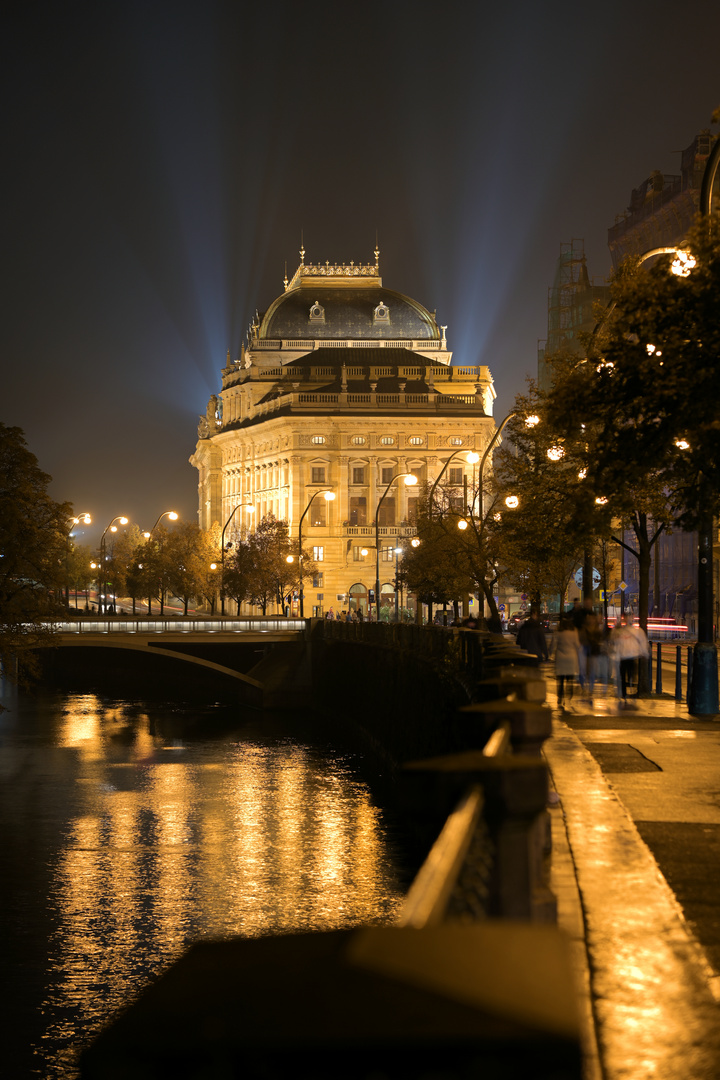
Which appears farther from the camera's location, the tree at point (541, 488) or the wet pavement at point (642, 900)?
the tree at point (541, 488)

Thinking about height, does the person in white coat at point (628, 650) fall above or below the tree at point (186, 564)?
below

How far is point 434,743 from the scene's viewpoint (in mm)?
37969

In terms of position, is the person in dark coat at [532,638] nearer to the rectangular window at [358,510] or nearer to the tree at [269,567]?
the tree at [269,567]

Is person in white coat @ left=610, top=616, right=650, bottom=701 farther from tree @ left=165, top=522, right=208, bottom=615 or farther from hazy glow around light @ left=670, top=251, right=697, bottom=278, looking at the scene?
tree @ left=165, top=522, right=208, bottom=615

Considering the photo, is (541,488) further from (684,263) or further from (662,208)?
(662,208)

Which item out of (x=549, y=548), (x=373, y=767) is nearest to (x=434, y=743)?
(x=549, y=548)

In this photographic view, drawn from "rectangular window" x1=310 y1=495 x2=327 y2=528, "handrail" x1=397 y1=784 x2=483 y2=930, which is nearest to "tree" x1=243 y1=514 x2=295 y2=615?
"rectangular window" x1=310 y1=495 x2=327 y2=528

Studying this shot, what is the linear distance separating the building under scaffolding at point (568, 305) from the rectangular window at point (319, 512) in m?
28.1

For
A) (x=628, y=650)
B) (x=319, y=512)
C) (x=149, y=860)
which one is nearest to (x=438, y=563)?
A: (x=149, y=860)

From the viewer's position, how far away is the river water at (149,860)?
2319 cm

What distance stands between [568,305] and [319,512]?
1522 inches

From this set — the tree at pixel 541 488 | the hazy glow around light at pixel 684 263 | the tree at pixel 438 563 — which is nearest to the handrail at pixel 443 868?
the hazy glow around light at pixel 684 263

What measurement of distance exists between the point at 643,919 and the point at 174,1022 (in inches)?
289

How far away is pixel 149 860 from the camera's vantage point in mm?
→ 33312
